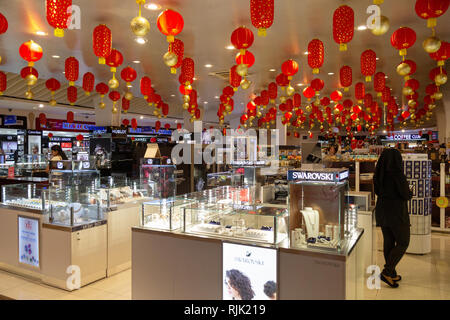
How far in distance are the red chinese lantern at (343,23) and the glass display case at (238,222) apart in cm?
177

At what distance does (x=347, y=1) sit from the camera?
424 cm

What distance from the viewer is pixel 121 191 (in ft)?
16.6

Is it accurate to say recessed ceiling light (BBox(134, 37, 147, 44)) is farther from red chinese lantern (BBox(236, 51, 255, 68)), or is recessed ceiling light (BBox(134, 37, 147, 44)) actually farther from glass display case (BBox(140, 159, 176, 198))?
glass display case (BBox(140, 159, 176, 198))

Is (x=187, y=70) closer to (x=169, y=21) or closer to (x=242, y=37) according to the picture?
(x=242, y=37)

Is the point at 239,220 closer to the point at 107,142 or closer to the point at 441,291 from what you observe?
the point at 441,291

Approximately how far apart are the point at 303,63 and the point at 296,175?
5097 mm

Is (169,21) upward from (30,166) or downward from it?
upward

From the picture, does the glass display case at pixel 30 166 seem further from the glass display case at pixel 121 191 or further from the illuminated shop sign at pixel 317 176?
the illuminated shop sign at pixel 317 176

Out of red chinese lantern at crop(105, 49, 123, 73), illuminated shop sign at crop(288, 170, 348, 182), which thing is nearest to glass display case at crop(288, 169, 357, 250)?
illuminated shop sign at crop(288, 170, 348, 182)

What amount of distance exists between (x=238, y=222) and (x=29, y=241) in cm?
298

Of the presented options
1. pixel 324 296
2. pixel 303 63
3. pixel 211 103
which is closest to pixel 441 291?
pixel 324 296

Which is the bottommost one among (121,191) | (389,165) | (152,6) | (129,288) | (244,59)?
(129,288)

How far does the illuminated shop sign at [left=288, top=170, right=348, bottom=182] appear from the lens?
2854 mm

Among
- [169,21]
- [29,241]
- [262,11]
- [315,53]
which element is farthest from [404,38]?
[29,241]
